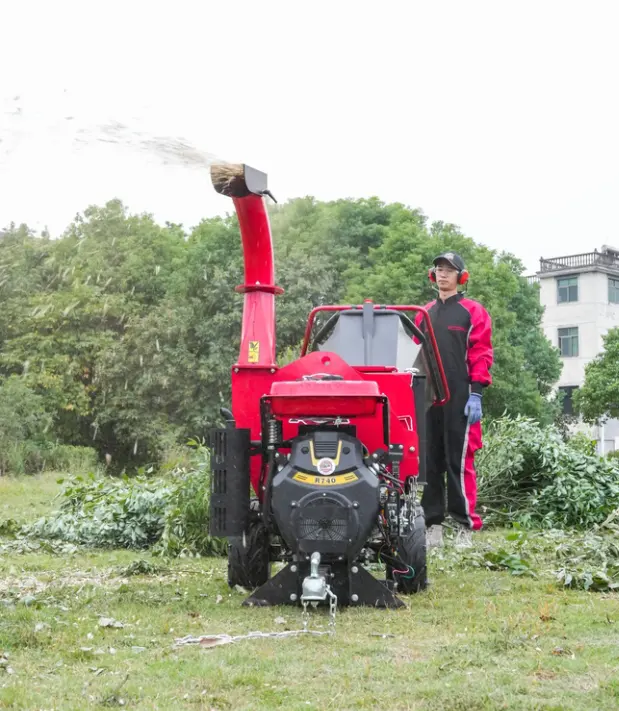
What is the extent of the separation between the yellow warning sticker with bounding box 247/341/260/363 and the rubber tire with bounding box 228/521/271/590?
41.0 inches

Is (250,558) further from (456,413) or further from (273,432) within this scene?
(456,413)

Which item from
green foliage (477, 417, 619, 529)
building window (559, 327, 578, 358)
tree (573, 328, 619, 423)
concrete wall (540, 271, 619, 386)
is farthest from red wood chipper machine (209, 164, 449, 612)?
building window (559, 327, 578, 358)

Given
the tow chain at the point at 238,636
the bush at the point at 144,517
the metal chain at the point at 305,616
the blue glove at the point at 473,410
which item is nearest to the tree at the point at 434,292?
the bush at the point at 144,517

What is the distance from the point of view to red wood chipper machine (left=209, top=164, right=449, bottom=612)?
20.9 ft

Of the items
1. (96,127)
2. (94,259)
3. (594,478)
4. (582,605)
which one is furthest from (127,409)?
(582,605)

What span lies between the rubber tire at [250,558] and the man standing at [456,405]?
2.50m

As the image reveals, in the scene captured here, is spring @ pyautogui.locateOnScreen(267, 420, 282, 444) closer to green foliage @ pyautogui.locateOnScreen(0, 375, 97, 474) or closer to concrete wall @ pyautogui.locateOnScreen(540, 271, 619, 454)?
green foliage @ pyautogui.locateOnScreen(0, 375, 97, 474)

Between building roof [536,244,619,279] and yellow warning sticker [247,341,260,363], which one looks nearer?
yellow warning sticker [247,341,260,363]

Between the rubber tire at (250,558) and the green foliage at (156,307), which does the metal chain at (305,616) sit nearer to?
the rubber tire at (250,558)

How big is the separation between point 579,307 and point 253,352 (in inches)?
2734

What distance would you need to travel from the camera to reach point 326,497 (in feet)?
20.7

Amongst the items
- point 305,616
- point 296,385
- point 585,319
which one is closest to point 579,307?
point 585,319

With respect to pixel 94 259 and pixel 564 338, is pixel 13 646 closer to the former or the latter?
pixel 94 259

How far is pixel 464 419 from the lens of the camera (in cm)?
943
